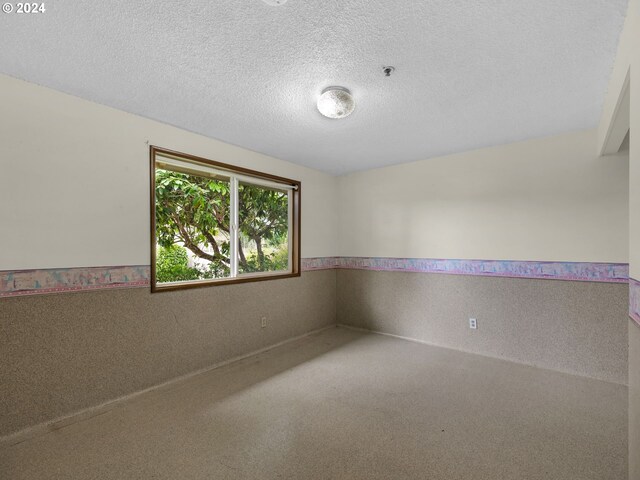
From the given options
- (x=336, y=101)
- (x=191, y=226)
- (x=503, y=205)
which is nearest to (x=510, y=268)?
(x=503, y=205)

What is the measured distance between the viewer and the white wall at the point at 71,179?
76.5 inches

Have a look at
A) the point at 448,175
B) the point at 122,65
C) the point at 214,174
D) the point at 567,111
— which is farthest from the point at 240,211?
the point at 567,111

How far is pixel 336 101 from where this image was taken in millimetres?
2117

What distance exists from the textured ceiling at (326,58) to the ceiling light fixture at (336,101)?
9 cm

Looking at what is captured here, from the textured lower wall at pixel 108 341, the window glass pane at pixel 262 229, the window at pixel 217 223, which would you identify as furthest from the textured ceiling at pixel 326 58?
the textured lower wall at pixel 108 341

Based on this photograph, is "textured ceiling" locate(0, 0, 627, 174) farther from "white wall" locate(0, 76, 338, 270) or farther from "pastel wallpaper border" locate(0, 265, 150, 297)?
"pastel wallpaper border" locate(0, 265, 150, 297)

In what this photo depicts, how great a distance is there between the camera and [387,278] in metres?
4.10

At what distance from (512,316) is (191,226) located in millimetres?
3493

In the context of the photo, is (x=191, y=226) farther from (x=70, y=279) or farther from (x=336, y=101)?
(x=336, y=101)

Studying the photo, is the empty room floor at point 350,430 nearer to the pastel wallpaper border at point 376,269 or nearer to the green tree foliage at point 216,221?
the pastel wallpaper border at point 376,269

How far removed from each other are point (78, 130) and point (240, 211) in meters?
1.58

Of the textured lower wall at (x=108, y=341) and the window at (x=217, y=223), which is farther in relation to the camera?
the window at (x=217, y=223)

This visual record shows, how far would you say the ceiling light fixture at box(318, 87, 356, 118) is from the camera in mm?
2096

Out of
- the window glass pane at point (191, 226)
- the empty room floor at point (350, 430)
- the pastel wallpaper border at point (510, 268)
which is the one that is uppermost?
the window glass pane at point (191, 226)
